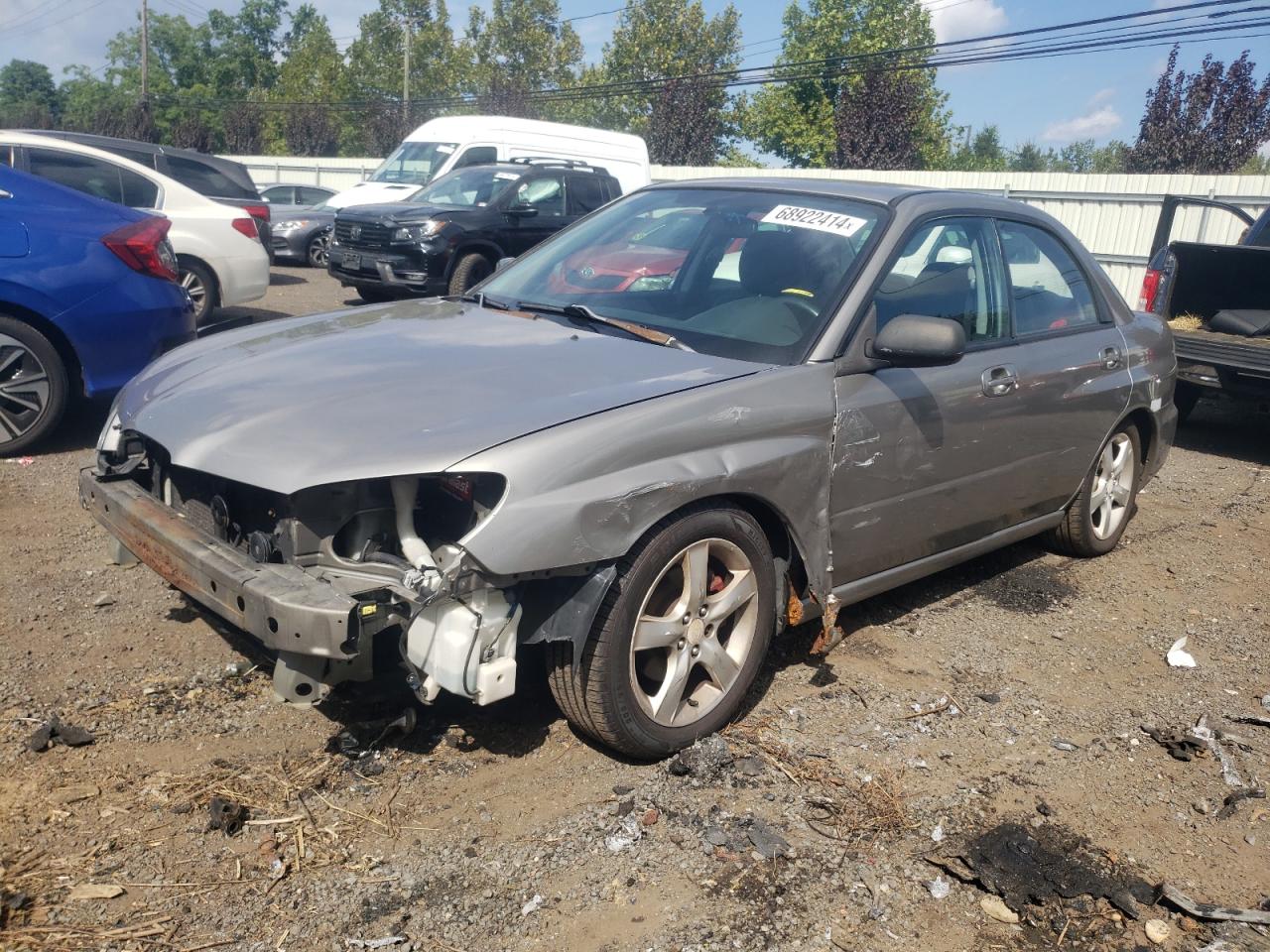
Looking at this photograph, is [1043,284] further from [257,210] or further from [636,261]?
[257,210]

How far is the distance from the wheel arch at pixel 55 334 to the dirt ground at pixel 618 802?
1630mm

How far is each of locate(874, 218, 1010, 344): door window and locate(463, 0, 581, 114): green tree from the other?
5736 cm

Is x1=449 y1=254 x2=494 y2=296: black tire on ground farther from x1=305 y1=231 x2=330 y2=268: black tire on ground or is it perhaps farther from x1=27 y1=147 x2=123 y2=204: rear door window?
x1=305 y1=231 x2=330 y2=268: black tire on ground

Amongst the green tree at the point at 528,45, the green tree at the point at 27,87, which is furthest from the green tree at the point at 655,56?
the green tree at the point at 27,87

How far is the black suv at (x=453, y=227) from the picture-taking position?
11938mm

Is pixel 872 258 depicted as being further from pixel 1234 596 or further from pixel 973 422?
pixel 1234 596

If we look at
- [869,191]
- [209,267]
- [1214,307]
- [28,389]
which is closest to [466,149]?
[209,267]

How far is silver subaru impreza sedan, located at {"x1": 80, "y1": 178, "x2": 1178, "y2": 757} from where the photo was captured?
2.80 meters

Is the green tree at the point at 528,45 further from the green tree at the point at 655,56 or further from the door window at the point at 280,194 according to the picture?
the door window at the point at 280,194

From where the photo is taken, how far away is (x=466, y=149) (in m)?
16.8

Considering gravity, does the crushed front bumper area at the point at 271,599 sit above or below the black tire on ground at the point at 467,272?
above

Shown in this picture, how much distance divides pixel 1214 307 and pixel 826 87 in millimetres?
41001

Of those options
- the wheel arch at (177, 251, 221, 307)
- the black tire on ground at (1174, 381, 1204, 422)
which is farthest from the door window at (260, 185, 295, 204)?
the black tire on ground at (1174, 381, 1204, 422)

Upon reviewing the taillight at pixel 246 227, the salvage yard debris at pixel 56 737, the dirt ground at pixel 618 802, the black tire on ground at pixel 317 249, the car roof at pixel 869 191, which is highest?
the car roof at pixel 869 191
